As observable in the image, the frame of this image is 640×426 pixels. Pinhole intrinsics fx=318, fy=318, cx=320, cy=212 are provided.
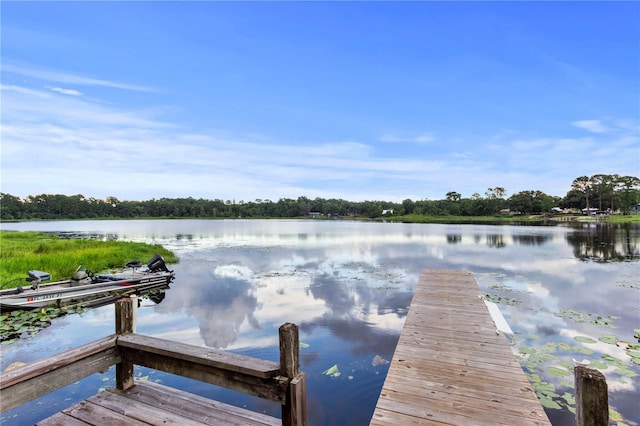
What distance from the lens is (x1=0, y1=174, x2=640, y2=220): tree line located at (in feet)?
301

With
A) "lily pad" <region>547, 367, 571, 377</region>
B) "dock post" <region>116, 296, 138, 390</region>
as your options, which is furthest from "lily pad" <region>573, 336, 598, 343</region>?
"dock post" <region>116, 296, 138, 390</region>

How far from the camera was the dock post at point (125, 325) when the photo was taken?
334 cm

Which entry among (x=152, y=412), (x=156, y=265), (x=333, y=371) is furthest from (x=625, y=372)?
(x=156, y=265)

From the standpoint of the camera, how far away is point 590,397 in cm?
169

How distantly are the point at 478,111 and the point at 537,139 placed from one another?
20.7 metres

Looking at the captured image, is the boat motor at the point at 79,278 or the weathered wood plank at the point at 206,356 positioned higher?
the weathered wood plank at the point at 206,356

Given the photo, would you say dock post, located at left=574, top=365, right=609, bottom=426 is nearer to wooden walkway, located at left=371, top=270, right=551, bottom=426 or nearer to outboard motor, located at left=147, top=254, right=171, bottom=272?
wooden walkway, located at left=371, top=270, right=551, bottom=426

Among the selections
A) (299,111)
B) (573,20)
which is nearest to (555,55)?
(573,20)

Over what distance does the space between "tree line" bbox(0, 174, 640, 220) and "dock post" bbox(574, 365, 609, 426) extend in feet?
374

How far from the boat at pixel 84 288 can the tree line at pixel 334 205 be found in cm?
10684

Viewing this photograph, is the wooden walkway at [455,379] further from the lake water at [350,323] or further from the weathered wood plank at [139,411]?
the weathered wood plank at [139,411]

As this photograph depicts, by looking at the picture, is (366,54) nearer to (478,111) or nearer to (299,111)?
(299,111)

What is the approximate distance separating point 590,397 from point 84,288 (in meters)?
12.8

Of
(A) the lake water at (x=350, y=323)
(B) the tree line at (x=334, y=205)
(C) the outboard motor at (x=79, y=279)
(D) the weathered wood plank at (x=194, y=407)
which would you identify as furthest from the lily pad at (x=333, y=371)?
(B) the tree line at (x=334, y=205)
